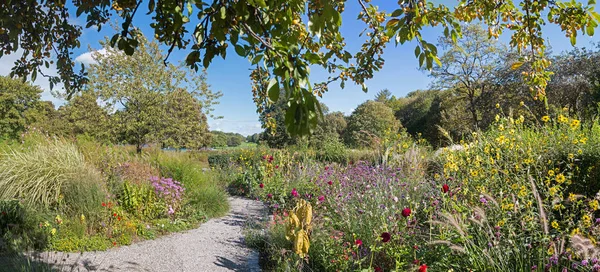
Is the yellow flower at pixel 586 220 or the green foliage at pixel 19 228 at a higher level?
the yellow flower at pixel 586 220

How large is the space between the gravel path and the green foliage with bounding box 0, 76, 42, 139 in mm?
28469

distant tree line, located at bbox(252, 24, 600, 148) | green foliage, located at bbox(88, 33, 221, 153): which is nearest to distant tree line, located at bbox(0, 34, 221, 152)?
green foliage, located at bbox(88, 33, 221, 153)

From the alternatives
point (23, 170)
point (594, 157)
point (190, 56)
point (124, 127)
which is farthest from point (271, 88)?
point (124, 127)

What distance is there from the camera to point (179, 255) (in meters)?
3.94

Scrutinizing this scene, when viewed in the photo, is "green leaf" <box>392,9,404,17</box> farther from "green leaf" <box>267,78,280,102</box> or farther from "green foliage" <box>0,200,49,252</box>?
"green foliage" <box>0,200,49,252</box>

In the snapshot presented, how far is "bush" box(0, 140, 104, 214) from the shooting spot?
448 cm

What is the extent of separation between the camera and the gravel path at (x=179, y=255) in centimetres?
353

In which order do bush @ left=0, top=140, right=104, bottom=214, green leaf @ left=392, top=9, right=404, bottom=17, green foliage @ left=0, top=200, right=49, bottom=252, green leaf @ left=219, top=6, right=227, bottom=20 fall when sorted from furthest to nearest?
bush @ left=0, top=140, right=104, bottom=214 < green foliage @ left=0, top=200, right=49, bottom=252 < green leaf @ left=392, top=9, right=404, bottom=17 < green leaf @ left=219, top=6, right=227, bottom=20

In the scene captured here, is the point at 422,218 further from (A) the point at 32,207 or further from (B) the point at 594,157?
(A) the point at 32,207

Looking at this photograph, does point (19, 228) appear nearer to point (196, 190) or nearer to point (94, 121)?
point (196, 190)

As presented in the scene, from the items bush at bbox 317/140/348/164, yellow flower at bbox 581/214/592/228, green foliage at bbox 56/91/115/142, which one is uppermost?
green foliage at bbox 56/91/115/142

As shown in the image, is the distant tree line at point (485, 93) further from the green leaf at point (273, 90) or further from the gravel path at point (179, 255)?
the green leaf at point (273, 90)

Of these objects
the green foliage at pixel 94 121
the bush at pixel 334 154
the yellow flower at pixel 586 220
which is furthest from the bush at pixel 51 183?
the green foliage at pixel 94 121

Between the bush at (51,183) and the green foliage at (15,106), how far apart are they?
2647 cm
